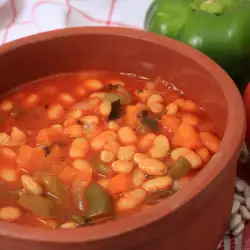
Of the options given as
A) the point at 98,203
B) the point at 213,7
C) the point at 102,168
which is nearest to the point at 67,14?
the point at 213,7

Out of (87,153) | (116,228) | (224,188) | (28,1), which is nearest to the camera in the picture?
(116,228)

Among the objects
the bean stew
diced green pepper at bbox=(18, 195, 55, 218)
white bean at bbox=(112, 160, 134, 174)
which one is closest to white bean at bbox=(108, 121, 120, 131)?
the bean stew

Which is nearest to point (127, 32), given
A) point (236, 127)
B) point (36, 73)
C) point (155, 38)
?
point (155, 38)

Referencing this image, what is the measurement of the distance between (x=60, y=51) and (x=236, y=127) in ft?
1.44

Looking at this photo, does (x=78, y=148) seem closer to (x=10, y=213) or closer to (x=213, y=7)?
(x=10, y=213)

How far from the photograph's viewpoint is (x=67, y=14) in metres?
1.48

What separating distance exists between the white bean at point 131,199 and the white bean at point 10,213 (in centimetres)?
16

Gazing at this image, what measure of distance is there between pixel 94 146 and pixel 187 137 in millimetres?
166

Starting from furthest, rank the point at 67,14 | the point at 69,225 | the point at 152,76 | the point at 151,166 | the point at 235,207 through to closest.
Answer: the point at 67,14 < the point at 152,76 < the point at 235,207 < the point at 151,166 < the point at 69,225

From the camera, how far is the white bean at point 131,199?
35.0 inches

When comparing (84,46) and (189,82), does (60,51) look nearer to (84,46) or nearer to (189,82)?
(84,46)

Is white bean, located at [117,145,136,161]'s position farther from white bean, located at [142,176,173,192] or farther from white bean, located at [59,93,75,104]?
white bean, located at [59,93,75,104]

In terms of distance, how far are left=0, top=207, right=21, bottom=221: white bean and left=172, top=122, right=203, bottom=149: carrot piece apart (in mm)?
303

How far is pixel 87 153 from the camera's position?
39.9 inches
